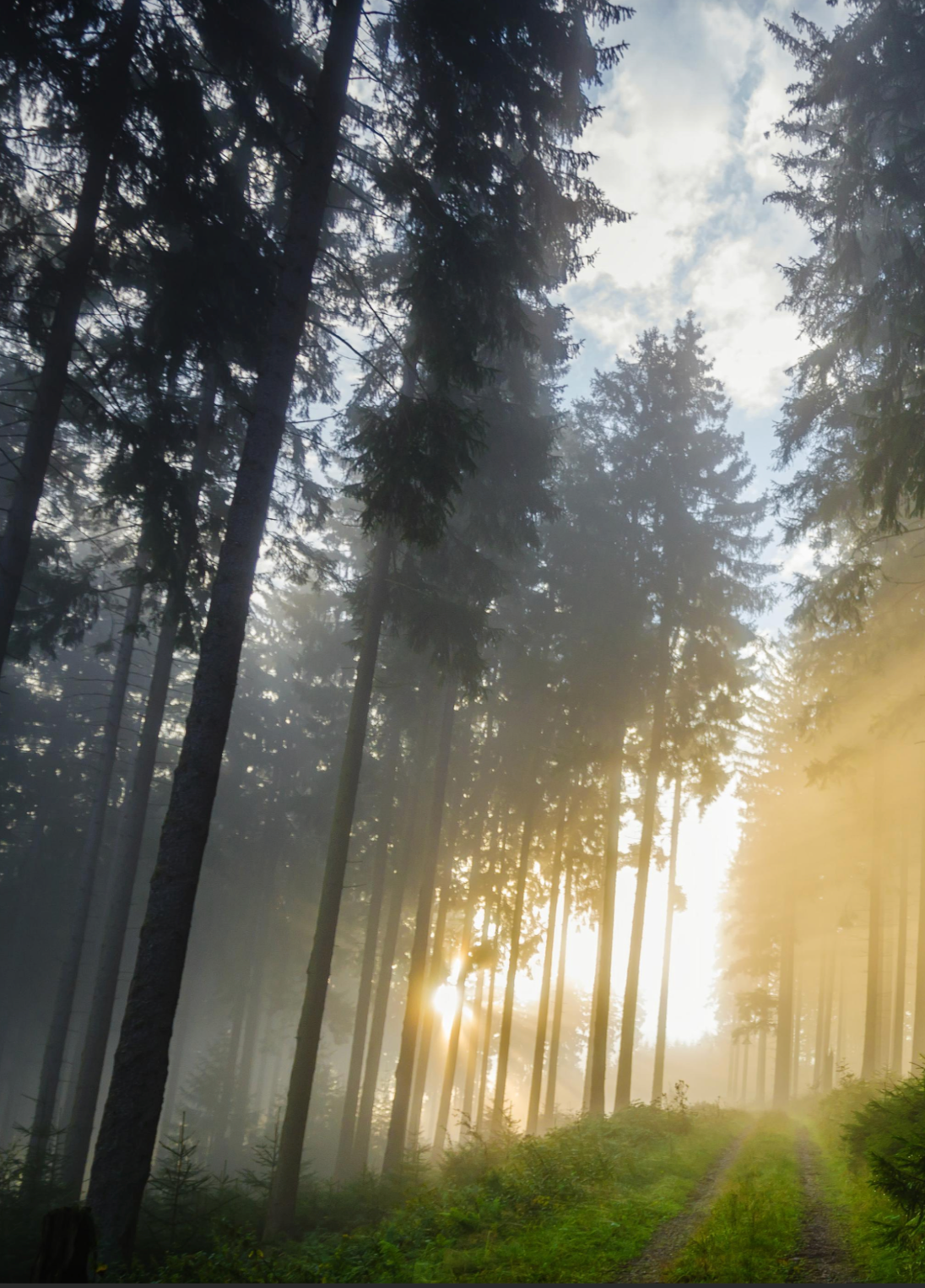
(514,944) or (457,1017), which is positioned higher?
(514,944)

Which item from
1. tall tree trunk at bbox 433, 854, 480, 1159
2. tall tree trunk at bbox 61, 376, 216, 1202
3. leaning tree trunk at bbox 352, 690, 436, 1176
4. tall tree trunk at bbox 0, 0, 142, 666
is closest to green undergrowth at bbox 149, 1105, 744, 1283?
tall tree trunk at bbox 61, 376, 216, 1202

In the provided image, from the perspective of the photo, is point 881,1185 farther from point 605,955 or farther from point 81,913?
point 605,955

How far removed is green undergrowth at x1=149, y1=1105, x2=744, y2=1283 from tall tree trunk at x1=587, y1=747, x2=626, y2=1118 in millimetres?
4679

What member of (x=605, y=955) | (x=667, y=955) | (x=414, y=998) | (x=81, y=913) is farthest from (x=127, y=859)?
(x=667, y=955)

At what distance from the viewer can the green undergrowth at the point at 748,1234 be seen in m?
6.36

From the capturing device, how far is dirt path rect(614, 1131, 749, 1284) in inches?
256

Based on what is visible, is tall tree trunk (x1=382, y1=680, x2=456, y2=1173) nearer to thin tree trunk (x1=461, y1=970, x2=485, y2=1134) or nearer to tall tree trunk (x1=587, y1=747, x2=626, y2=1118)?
tall tree trunk (x1=587, y1=747, x2=626, y2=1118)

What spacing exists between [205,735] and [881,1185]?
6552 millimetres

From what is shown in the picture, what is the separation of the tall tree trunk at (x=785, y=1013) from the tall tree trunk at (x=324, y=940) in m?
23.8

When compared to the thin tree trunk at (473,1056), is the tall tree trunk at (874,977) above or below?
above

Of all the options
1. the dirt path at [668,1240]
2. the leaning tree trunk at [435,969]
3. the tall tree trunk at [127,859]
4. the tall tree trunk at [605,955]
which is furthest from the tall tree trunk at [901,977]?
the tall tree trunk at [127,859]

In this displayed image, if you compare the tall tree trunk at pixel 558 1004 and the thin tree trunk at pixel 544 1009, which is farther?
the tall tree trunk at pixel 558 1004

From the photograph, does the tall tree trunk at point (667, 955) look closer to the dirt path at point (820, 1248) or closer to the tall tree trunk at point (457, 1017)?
the tall tree trunk at point (457, 1017)

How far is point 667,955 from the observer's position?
28.4m
